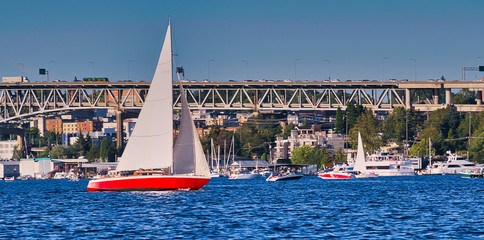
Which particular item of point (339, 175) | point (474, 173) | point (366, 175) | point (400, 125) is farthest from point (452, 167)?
point (400, 125)

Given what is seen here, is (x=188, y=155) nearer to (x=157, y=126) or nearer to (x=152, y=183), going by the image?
(x=157, y=126)

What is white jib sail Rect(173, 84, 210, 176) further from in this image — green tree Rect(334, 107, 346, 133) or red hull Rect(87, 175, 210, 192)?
green tree Rect(334, 107, 346, 133)

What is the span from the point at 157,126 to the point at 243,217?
16.5 meters

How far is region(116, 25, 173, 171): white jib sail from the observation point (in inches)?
2495

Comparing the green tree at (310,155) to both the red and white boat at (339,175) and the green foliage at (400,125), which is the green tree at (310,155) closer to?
the green foliage at (400,125)

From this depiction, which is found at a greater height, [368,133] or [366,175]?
[368,133]

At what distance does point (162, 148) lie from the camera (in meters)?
63.3

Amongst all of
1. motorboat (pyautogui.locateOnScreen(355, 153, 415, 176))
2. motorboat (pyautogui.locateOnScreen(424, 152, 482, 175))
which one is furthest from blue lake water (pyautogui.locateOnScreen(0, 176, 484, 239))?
motorboat (pyautogui.locateOnScreen(424, 152, 482, 175))

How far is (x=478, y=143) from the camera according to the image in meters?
162

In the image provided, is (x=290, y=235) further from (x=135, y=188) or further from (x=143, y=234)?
(x=135, y=188)

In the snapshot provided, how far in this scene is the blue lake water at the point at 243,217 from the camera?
40.9 m

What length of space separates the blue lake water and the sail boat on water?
3.19ft

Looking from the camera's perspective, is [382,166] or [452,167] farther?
[452,167]

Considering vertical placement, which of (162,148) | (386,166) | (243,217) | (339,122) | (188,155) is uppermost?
(339,122)
